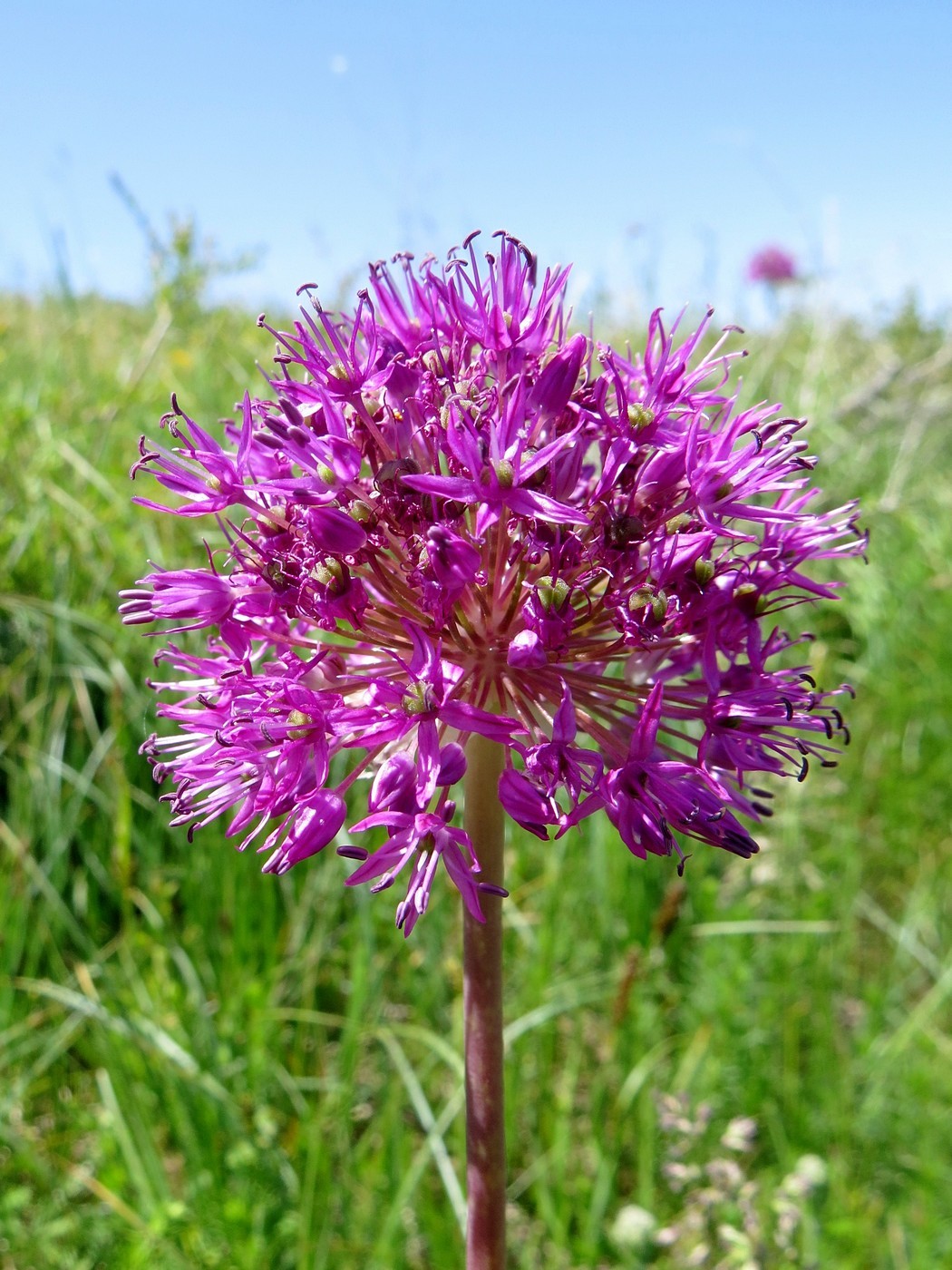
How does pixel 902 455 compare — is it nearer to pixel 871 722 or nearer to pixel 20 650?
pixel 871 722

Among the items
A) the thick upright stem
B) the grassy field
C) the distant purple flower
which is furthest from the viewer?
the distant purple flower

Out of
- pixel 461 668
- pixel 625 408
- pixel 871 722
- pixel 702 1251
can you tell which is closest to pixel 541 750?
pixel 461 668

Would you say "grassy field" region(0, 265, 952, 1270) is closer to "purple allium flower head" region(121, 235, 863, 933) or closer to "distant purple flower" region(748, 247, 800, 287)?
"purple allium flower head" region(121, 235, 863, 933)

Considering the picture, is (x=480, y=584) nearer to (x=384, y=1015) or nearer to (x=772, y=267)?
(x=384, y=1015)

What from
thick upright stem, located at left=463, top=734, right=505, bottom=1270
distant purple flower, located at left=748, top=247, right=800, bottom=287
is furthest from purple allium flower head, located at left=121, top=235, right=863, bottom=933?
distant purple flower, located at left=748, top=247, right=800, bottom=287

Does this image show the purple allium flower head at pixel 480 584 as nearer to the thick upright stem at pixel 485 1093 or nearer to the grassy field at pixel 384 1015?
the thick upright stem at pixel 485 1093

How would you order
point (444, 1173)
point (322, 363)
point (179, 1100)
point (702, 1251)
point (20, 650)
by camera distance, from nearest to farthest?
point (322, 363) → point (702, 1251) → point (444, 1173) → point (179, 1100) → point (20, 650)

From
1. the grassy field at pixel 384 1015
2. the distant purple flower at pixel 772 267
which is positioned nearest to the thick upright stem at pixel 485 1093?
the grassy field at pixel 384 1015
